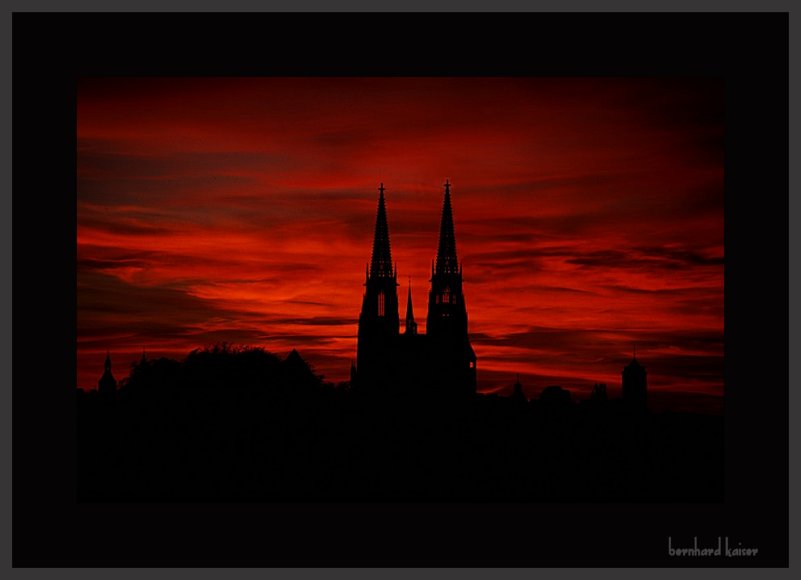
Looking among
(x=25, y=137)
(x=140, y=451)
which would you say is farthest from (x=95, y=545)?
(x=25, y=137)

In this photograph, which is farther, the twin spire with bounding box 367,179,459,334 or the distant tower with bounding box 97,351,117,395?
the twin spire with bounding box 367,179,459,334

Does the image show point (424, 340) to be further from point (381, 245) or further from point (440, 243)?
point (440, 243)

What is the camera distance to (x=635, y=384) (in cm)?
2248

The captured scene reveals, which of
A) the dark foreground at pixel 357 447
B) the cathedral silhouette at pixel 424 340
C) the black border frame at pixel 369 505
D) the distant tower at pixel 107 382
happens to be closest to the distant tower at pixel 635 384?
the dark foreground at pixel 357 447

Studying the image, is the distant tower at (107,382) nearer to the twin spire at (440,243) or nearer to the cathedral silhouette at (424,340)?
the cathedral silhouette at (424,340)

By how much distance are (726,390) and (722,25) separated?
4495mm

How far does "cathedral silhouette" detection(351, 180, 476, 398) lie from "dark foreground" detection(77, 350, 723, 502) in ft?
5.51

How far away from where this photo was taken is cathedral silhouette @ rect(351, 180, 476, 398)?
25.6 metres

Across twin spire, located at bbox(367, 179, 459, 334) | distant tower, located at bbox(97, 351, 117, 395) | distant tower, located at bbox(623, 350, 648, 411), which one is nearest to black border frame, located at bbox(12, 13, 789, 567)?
distant tower, located at bbox(97, 351, 117, 395)

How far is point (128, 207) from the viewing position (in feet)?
69.9

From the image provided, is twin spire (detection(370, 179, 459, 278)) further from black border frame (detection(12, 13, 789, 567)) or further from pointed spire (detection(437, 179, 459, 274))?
black border frame (detection(12, 13, 789, 567))

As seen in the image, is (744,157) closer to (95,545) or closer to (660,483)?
(660,483)

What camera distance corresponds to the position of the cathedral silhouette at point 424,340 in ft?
83.9

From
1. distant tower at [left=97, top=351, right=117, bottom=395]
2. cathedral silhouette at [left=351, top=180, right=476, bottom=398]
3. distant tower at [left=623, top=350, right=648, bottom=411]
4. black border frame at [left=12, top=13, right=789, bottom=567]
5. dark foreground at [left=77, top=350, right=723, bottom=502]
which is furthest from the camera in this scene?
cathedral silhouette at [left=351, top=180, right=476, bottom=398]
